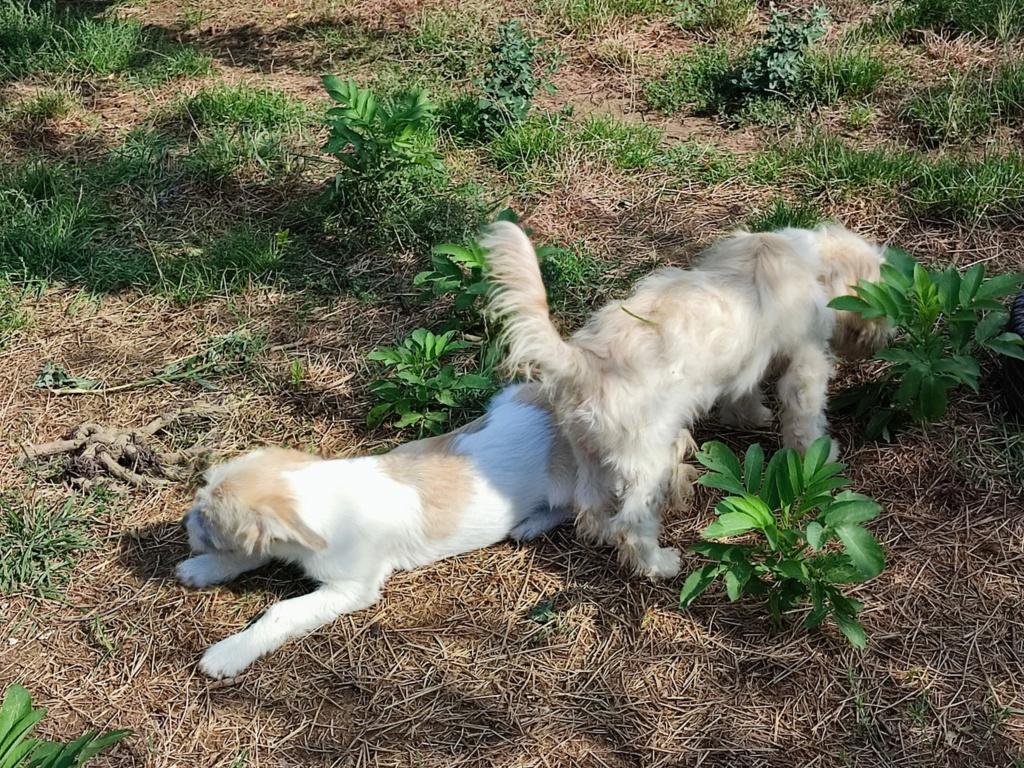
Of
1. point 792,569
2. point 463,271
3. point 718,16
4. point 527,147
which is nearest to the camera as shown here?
point 792,569

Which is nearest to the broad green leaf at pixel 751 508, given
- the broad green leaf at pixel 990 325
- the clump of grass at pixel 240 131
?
the broad green leaf at pixel 990 325

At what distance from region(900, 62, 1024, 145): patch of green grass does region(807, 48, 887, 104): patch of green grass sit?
0.96 feet

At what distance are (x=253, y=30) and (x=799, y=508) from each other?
5.94 metres

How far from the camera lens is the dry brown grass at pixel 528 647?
3.00 m

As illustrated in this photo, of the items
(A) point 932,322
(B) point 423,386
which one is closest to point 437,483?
(B) point 423,386

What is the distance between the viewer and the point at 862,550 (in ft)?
9.30

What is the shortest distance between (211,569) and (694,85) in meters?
4.14

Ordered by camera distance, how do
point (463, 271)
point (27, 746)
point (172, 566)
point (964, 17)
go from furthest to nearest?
point (964, 17) < point (463, 271) < point (172, 566) < point (27, 746)

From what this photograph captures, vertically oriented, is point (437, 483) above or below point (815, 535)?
below

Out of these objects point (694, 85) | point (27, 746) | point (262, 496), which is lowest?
point (27, 746)

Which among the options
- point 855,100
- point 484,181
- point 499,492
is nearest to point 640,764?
point 499,492

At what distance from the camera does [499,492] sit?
3.54 meters

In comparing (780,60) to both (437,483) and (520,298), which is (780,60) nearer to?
(520,298)

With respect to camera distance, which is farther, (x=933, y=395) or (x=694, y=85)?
(x=694, y=85)
